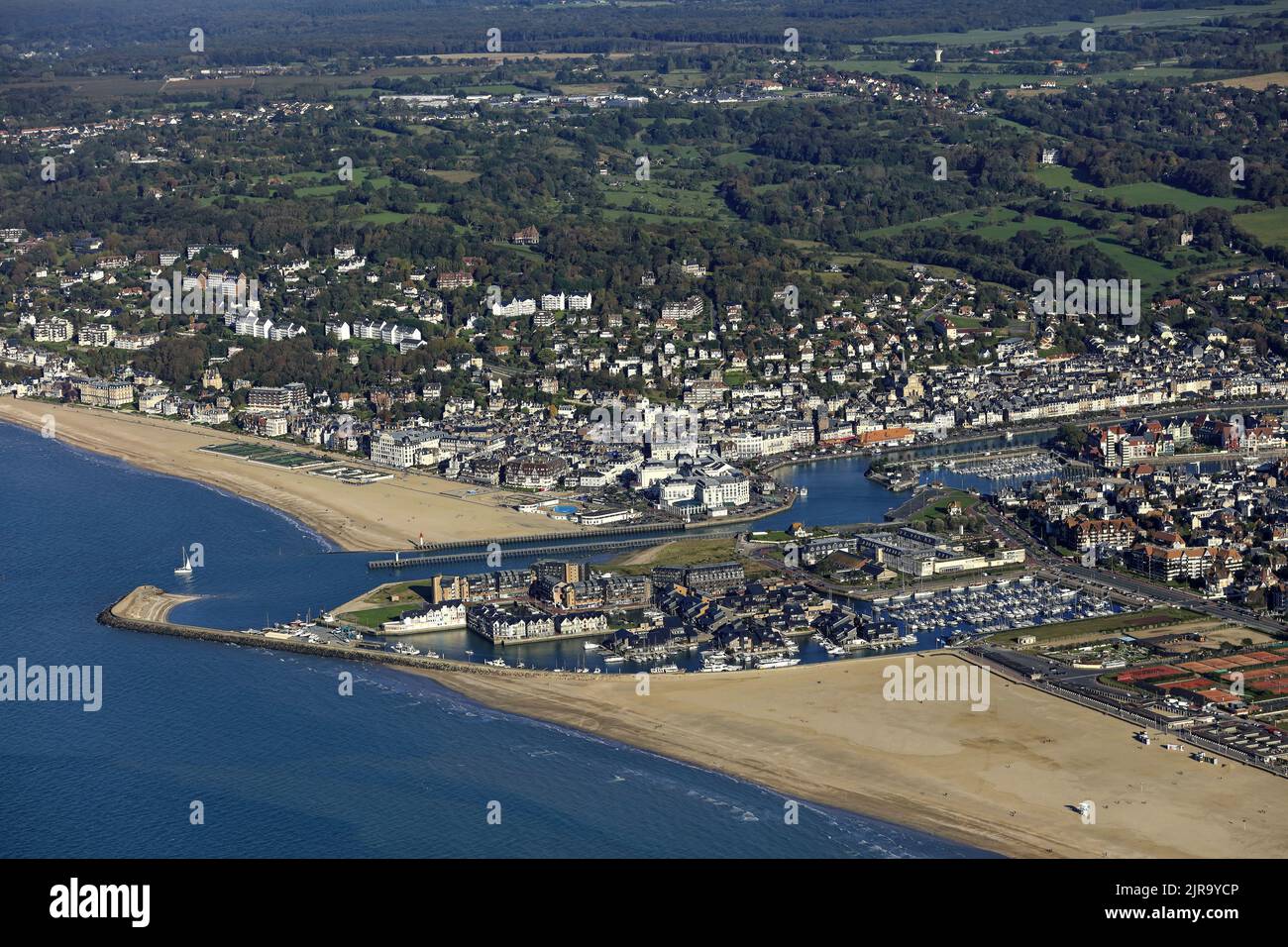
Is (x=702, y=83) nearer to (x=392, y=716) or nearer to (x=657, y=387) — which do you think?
(x=657, y=387)

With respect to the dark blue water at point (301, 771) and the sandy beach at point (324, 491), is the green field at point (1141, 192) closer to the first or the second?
the sandy beach at point (324, 491)

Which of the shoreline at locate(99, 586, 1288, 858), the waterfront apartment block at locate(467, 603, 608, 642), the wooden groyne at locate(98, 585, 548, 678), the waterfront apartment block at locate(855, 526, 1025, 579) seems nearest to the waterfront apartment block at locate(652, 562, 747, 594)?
the waterfront apartment block at locate(467, 603, 608, 642)

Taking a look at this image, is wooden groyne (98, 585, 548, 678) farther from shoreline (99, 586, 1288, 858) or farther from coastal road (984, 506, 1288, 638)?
coastal road (984, 506, 1288, 638)

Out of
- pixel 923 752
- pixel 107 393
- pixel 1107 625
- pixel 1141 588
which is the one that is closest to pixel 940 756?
pixel 923 752

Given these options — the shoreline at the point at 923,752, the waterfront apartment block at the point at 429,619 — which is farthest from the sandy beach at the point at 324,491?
the shoreline at the point at 923,752

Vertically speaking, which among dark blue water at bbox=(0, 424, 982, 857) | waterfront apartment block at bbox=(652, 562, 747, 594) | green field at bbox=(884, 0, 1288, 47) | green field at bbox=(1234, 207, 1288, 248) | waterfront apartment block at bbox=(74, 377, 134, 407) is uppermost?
green field at bbox=(884, 0, 1288, 47)
